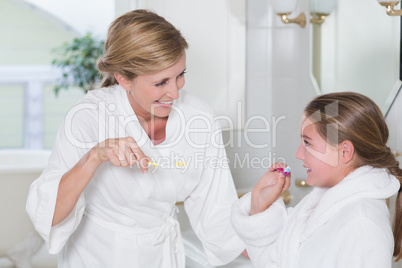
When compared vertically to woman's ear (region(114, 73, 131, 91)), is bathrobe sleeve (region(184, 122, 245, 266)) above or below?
below

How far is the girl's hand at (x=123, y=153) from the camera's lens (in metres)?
1.36

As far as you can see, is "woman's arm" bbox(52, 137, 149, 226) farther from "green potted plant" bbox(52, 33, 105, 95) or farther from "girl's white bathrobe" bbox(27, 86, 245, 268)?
"green potted plant" bbox(52, 33, 105, 95)

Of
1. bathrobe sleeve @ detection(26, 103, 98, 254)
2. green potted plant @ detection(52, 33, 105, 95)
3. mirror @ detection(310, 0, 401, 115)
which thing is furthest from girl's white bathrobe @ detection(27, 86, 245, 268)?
green potted plant @ detection(52, 33, 105, 95)

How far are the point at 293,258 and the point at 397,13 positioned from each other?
0.71 meters

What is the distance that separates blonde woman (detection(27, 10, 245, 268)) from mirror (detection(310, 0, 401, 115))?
616 mm

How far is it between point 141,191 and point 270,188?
15.7 inches

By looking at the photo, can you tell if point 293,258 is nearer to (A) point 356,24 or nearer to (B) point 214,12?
(A) point 356,24

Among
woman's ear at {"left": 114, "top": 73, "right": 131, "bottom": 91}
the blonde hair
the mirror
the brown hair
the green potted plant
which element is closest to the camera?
the brown hair

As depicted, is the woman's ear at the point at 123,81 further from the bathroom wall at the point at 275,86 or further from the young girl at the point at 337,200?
the bathroom wall at the point at 275,86

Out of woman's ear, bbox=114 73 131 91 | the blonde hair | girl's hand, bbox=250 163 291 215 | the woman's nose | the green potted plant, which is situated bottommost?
girl's hand, bbox=250 163 291 215

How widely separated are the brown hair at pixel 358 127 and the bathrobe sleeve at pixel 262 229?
23cm

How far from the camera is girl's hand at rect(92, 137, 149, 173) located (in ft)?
4.48

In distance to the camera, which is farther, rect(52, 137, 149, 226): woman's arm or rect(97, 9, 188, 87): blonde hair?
rect(97, 9, 188, 87): blonde hair

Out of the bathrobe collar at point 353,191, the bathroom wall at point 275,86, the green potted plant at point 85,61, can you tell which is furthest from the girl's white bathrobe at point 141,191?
the green potted plant at point 85,61
